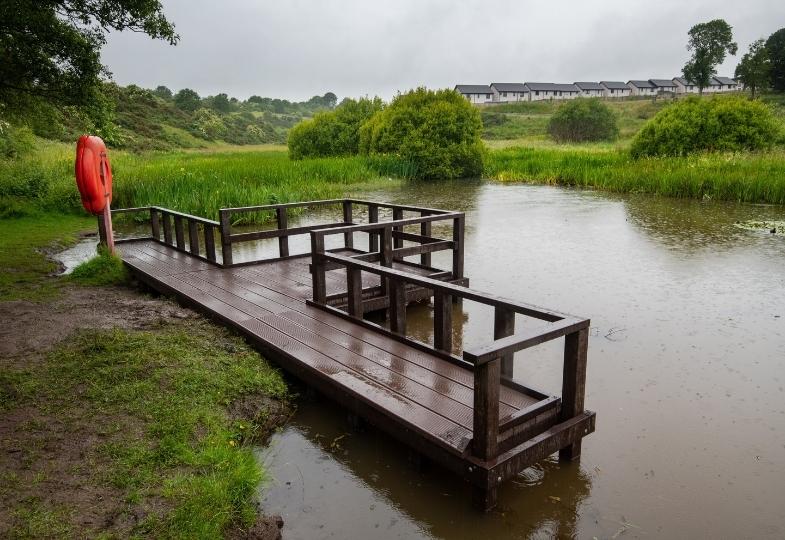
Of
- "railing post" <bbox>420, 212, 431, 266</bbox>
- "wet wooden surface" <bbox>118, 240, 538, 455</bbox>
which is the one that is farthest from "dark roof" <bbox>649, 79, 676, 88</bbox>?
"wet wooden surface" <bbox>118, 240, 538, 455</bbox>

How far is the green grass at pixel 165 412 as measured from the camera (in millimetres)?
2912

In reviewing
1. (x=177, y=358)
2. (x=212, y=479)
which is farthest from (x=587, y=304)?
(x=212, y=479)

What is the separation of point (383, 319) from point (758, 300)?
435 centimetres

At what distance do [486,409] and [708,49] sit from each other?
233ft

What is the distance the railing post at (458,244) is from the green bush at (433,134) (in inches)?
635

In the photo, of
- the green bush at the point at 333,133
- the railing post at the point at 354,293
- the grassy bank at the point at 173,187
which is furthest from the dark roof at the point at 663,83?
the railing post at the point at 354,293

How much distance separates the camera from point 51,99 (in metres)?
9.34

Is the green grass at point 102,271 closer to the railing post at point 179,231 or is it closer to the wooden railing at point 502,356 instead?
the railing post at point 179,231

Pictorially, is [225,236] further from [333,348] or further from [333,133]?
[333,133]

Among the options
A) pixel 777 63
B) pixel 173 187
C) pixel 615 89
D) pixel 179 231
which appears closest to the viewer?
pixel 179 231

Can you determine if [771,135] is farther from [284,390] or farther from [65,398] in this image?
[65,398]

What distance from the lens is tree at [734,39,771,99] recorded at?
51.3 meters

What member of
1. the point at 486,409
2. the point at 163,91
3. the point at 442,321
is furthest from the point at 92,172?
the point at 163,91

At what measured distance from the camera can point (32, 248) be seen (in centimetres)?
964
